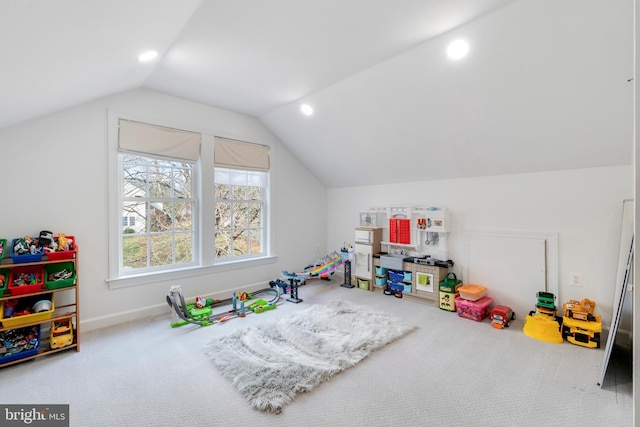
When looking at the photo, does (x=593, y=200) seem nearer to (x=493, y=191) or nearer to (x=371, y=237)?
(x=493, y=191)

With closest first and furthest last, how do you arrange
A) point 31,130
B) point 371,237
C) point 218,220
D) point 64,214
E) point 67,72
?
point 67,72
point 31,130
point 64,214
point 218,220
point 371,237

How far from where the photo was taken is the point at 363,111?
3.33m

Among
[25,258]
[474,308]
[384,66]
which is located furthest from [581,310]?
[25,258]

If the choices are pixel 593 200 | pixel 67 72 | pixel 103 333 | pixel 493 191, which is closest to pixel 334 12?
pixel 67 72

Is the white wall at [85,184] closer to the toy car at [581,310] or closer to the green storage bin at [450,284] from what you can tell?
the green storage bin at [450,284]

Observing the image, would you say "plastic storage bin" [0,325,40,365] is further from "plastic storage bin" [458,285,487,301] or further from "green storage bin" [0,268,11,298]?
"plastic storage bin" [458,285,487,301]

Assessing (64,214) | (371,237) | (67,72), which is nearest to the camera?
(67,72)

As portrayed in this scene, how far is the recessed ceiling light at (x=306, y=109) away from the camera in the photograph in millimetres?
3598

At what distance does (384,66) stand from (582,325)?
293 centimetres

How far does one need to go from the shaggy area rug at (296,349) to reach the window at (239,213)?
4.81 feet

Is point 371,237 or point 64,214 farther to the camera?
point 371,237

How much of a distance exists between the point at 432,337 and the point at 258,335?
167cm

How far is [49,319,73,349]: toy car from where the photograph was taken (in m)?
2.36

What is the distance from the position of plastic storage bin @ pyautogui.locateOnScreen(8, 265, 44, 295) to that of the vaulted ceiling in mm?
1230
